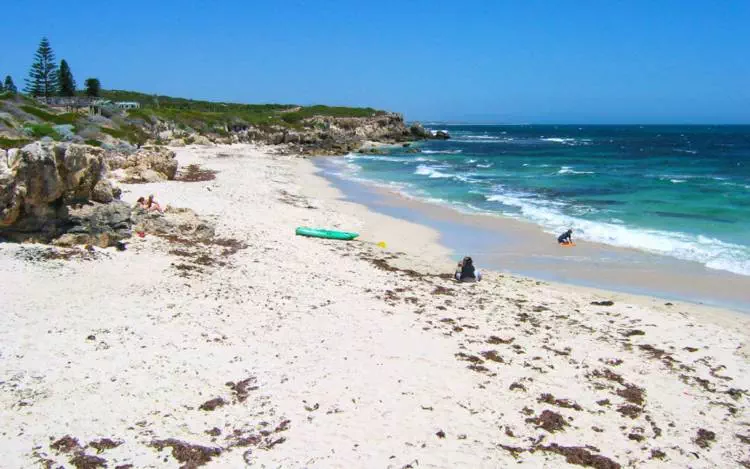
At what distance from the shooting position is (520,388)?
8336 millimetres

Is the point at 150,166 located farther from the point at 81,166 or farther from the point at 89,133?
the point at 89,133

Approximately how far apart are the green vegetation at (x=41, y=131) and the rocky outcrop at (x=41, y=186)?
70.6 ft

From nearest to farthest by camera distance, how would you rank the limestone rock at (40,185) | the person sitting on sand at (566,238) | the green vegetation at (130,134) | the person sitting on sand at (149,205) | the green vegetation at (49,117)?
the limestone rock at (40,185) < the person sitting on sand at (149,205) < the person sitting on sand at (566,238) < the green vegetation at (49,117) < the green vegetation at (130,134)

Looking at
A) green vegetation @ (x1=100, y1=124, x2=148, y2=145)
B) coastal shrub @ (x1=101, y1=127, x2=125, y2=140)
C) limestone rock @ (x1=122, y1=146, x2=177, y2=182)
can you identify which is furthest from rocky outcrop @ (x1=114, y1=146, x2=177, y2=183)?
green vegetation @ (x1=100, y1=124, x2=148, y2=145)

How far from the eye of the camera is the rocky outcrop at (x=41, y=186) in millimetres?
12508

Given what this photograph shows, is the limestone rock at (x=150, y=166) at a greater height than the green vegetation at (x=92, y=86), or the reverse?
the green vegetation at (x=92, y=86)

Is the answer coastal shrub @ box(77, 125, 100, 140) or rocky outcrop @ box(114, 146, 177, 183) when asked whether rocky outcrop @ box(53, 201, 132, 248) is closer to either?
rocky outcrop @ box(114, 146, 177, 183)

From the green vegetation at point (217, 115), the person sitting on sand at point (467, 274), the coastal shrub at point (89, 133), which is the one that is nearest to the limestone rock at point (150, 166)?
the coastal shrub at point (89, 133)

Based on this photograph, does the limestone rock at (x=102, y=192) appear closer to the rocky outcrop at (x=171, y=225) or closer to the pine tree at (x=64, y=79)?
the rocky outcrop at (x=171, y=225)

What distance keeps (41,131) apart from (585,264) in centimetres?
3118

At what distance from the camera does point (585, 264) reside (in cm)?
1638

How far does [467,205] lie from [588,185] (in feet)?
42.3

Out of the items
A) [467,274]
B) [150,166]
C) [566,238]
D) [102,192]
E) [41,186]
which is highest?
[41,186]

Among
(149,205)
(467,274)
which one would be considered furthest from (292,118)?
(467,274)
